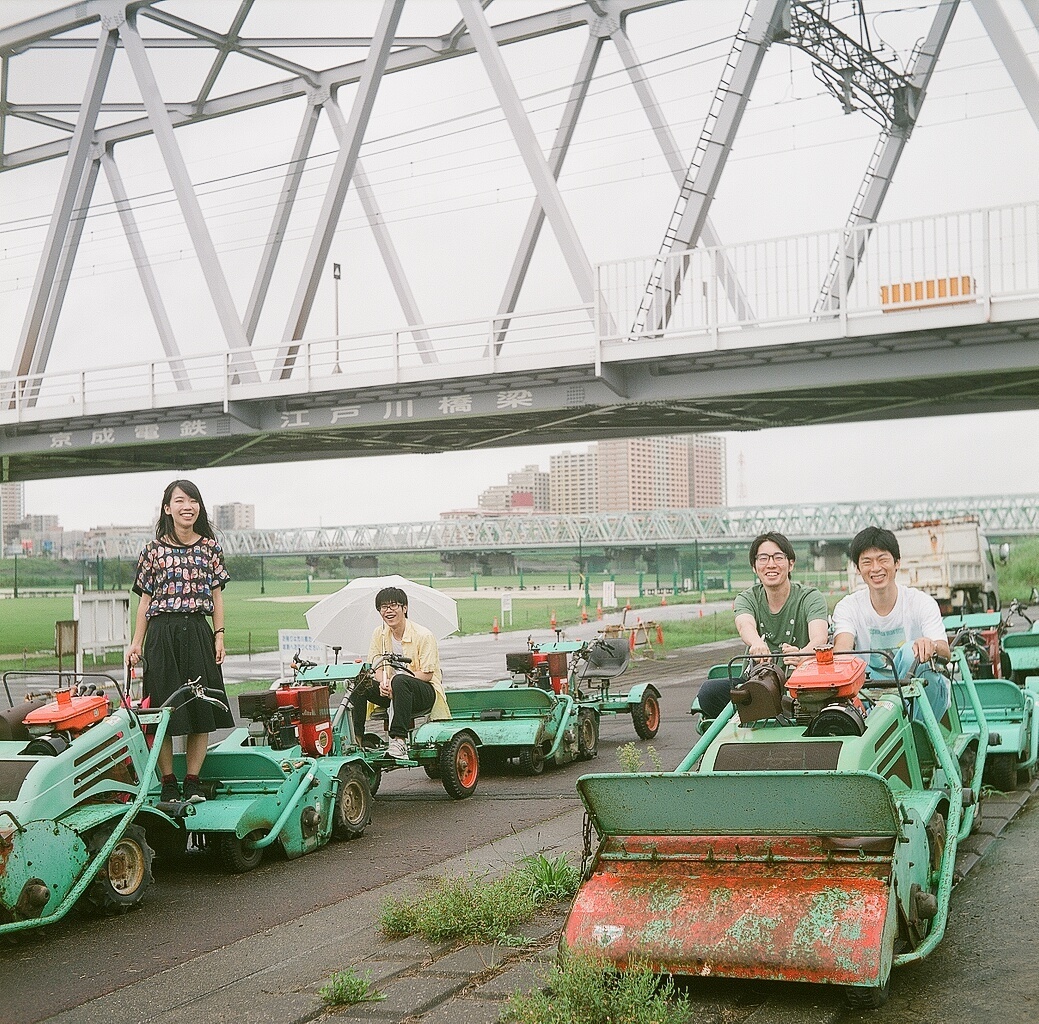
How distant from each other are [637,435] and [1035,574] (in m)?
23.3

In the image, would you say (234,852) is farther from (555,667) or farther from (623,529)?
(623,529)

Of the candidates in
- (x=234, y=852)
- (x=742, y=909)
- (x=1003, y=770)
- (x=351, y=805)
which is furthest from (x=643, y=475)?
(x=742, y=909)

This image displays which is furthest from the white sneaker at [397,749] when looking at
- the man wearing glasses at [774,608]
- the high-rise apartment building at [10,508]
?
the high-rise apartment building at [10,508]

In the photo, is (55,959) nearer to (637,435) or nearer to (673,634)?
(637,435)

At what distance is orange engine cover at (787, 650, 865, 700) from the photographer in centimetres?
554

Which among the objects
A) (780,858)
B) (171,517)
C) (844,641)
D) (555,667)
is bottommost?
(780,858)

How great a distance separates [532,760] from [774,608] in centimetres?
427

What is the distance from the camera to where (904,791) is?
577 centimetres

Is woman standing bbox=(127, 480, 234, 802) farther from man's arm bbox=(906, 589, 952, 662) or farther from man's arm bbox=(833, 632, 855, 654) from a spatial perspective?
man's arm bbox=(906, 589, 952, 662)

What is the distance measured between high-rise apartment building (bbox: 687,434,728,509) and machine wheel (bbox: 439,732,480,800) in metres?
58.0

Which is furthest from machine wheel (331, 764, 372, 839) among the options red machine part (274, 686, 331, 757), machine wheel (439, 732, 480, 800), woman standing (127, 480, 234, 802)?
machine wheel (439, 732, 480, 800)

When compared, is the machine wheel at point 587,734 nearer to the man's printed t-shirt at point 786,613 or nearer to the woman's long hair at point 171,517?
the man's printed t-shirt at point 786,613

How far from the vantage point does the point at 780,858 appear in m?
4.91

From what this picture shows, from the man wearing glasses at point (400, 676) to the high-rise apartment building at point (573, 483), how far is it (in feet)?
172
